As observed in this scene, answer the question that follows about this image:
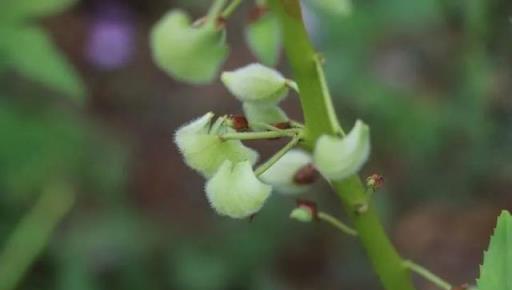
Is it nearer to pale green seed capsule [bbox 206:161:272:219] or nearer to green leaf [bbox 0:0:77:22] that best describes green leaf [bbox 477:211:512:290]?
pale green seed capsule [bbox 206:161:272:219]

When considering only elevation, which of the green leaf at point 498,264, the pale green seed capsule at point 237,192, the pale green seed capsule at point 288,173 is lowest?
the green leaf at point 498,264

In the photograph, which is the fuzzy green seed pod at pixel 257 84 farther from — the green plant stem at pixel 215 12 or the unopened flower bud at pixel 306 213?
the unopened flower bud at pixel 306 213

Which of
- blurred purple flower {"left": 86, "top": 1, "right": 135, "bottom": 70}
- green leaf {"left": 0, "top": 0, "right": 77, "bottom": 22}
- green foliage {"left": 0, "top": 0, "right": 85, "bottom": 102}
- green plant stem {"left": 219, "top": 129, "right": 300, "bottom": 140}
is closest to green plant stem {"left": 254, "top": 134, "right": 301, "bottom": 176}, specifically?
green plant stem {"left": 219, "top": 129, "right": 300, "bottom": 140}

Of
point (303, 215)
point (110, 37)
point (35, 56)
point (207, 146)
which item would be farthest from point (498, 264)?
point (110, 37)

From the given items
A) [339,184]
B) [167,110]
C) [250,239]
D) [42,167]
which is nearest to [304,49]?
[339,184]

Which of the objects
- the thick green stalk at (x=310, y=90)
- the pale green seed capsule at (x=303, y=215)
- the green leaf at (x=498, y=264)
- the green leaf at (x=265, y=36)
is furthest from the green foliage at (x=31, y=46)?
the green leaf at (x=498, y=264)

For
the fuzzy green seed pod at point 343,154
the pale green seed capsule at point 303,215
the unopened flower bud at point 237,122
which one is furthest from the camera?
the pale green seed capsule at point 303,215

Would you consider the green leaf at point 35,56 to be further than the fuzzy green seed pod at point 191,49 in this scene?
Yes

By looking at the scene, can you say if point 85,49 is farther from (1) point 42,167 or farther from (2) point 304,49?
(2) point 304,49
